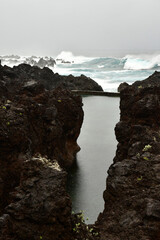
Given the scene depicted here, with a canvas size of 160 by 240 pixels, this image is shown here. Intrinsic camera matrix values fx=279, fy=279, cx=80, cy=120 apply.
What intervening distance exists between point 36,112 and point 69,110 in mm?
7118

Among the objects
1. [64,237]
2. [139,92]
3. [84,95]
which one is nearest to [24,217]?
[64,237]

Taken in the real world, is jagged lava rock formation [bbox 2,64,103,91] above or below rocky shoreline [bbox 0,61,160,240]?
above

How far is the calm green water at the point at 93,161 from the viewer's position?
1955cm

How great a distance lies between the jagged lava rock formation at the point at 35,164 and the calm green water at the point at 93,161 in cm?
176

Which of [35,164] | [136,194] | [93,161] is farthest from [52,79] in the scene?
[35,164]

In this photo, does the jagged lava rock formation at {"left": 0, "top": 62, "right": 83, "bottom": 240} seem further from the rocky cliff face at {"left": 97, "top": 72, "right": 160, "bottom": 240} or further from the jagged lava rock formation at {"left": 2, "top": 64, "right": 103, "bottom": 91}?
the jagged lava rock formation at {"left": 2, "top": 64, "right": 103, "bottom": 91}

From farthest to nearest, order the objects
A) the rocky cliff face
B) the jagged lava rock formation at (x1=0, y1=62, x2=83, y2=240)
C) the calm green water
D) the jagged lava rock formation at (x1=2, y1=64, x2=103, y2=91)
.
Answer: the jagged lava rock formation at (x1=2, y1=64, x2=103, y2=91) → the calm green water → the rocky cliff face → the jagged lava rock formation at (x1=0, y1=62, x2=83, y2=240)

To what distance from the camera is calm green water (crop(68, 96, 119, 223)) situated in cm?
1955

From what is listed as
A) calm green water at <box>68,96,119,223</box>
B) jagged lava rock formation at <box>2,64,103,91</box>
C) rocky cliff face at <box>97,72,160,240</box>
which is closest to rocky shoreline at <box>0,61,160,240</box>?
rocky cliff face at <box>97,72,160,240</box>

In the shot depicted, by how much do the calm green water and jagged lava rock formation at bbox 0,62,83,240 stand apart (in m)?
1.76

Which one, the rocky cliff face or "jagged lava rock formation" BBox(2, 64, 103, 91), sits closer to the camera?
the rocky cliff face

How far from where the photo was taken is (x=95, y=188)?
21.5 metres

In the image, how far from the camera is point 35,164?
9.25 m

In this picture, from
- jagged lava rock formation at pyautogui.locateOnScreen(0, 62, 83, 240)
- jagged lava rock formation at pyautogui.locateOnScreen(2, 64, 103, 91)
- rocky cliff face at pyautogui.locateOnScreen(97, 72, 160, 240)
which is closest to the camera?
jagged lava rock formation at pyautogui.locateOnScreen(0, 62, 83, 240)
